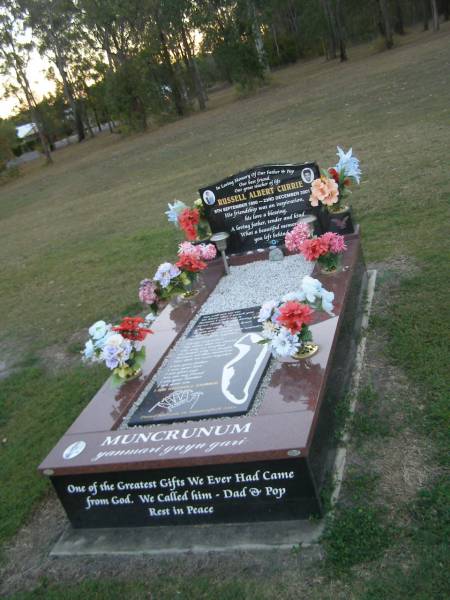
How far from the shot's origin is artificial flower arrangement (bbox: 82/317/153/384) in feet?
14.1

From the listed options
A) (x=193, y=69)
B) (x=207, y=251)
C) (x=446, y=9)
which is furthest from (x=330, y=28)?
(x=207, y=251)

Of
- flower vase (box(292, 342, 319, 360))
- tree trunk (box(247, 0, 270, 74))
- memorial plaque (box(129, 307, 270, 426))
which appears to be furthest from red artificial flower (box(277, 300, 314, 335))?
tree trunk (box(247, 0, 270, 74))

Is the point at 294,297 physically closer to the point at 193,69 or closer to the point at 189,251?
the point at 189,251

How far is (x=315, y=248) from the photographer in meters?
5.26

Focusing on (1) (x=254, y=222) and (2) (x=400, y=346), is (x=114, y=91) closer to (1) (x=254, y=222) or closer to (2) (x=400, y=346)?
(1) (x=254, y=222)

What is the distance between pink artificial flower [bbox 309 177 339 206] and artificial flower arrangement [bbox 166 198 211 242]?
4.78ft

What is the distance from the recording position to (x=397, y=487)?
11.4 ft

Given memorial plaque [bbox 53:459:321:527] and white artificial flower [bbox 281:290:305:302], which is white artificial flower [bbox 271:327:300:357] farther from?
memorial plaque [bbox 53:459:321:527]

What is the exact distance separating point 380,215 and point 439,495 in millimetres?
5377

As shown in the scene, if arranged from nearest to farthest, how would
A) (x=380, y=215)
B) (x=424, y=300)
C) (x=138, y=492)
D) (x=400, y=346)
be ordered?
(x=138, y=492) → (x=400, y=346) → (x=424, y=300) → (x=380, y=215)

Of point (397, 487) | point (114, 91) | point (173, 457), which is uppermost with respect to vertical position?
point (114, 91)

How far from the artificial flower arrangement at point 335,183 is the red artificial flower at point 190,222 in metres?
1.40

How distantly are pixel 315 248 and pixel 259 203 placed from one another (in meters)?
1.53

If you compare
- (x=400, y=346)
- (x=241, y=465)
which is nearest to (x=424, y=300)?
(x=400, y=346)
